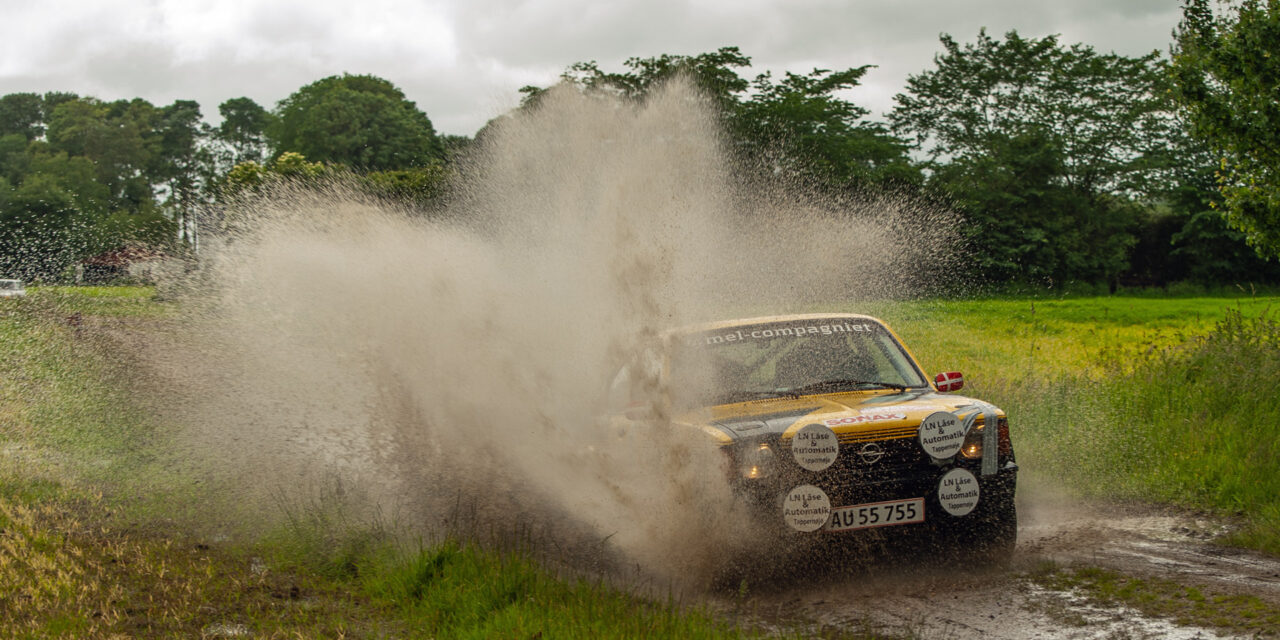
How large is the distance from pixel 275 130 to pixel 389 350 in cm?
9327

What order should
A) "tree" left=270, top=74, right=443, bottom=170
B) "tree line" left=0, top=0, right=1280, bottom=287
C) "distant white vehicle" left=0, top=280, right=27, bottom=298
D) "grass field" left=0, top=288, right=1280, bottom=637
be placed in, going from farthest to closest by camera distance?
"tree" left=270, top=74, right=443, bottom=170
"tree line" left=0, top=0, right=1280, bottom=287
"distant white vehicle" left=0, top=280, right=27, bottom=298
"grass field" left=0, top=288, right=1280, bottom=637

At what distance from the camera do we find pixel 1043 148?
49.3 m

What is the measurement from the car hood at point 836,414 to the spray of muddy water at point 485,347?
0.74ft

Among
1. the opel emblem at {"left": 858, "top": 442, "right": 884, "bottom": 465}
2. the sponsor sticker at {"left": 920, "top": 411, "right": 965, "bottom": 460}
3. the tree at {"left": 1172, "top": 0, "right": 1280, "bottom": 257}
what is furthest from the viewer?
the tree at {"left": 1172, "top": 0, "right": 1280, "bottom": 257}

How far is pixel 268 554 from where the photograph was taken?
6598mm

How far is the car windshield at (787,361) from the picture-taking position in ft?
21.0

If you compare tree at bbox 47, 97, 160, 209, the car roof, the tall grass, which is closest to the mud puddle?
the tall grass

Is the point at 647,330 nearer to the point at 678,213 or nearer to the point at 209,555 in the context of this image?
the point at 678,213

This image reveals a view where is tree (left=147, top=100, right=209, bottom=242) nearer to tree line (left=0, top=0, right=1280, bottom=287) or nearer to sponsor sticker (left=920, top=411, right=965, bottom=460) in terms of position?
tree line (left=0, top=0, right=1280, bottom=287)

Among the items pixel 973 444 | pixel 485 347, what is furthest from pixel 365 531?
pixel 973 444

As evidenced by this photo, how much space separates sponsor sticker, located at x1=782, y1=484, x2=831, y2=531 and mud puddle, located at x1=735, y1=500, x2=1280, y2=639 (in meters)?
0.39

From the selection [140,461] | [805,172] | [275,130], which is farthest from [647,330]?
[275,130]

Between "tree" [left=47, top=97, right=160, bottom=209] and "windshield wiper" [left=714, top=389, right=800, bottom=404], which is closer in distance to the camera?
"windshield wiper" [left=714, top=389, right=800, bottom=404]

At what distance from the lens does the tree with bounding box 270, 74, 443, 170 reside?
274ft
